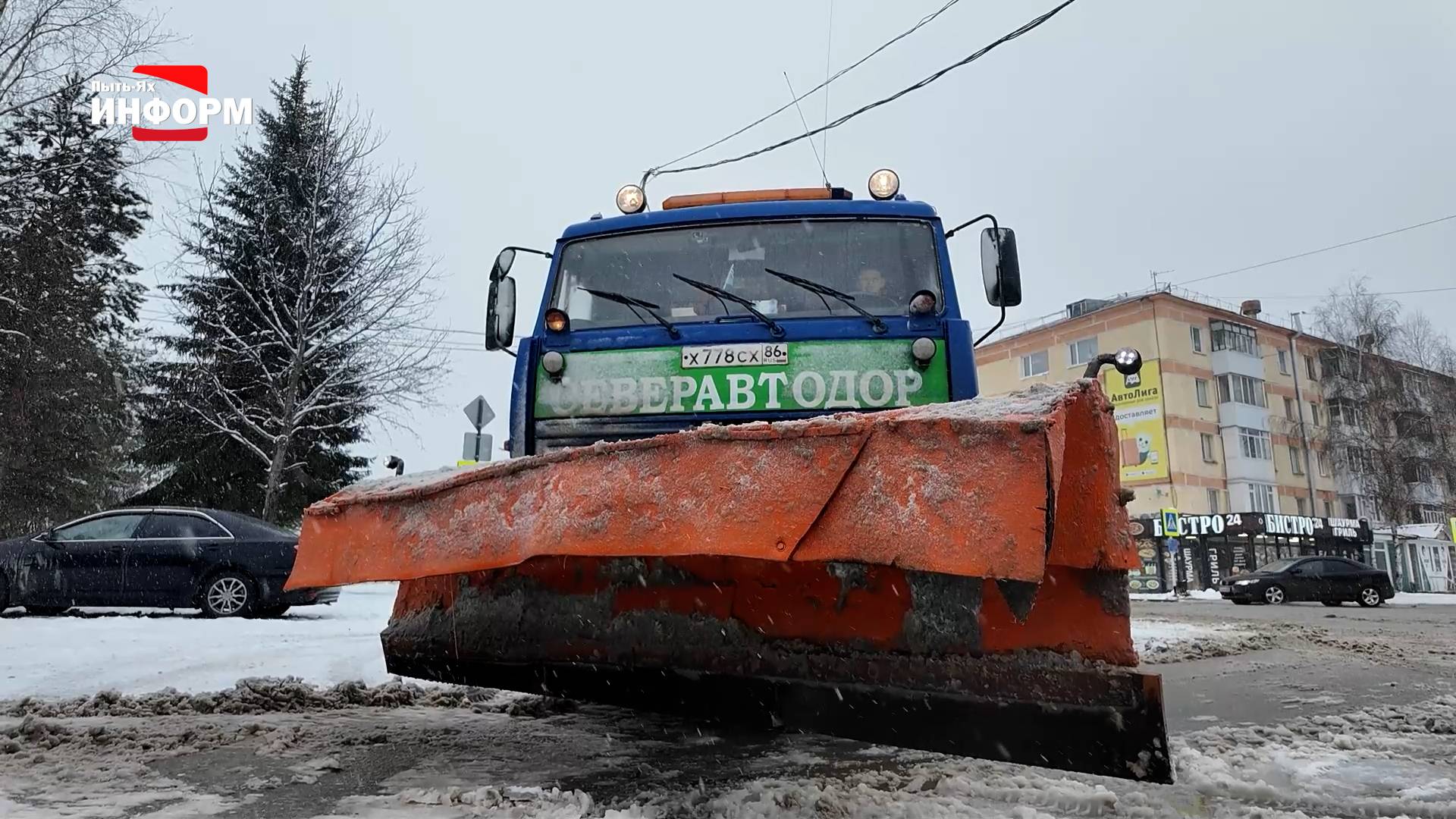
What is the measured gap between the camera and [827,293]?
4.06m

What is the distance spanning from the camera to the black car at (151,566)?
973 centimetres

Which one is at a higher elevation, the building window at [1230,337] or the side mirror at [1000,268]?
the building window at [1230,337]

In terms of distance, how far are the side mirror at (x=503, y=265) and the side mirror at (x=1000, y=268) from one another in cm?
243

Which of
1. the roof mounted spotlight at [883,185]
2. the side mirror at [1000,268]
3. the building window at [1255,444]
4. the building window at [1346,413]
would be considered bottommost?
the side mirror at [1000,268]

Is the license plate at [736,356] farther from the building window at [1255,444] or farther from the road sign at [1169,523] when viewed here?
the building window at [1255,444]

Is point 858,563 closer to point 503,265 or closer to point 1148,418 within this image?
point 503,265

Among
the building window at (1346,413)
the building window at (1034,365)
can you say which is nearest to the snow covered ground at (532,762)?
the building window at (1034,365)

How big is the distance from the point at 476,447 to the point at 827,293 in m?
9.72

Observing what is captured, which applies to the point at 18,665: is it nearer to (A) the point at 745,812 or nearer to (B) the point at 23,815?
(B) the point at 23,815

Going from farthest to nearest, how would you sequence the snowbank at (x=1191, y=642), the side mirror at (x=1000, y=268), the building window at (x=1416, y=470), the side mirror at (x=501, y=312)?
the building window at (x=1416, y=470) → the snowbank at (x=1191, y=642) → the side mirror at (x=501, y=312) → the side mirror at (x=1000, y=268)

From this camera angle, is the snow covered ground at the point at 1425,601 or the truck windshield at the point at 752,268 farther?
the snow covered ground at the point at 1425,601

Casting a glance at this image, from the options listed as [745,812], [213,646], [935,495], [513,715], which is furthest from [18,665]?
[935,495]

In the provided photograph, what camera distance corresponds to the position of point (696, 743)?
A: 3893 millimetres

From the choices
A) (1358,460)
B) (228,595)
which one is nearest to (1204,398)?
(1358,460)
